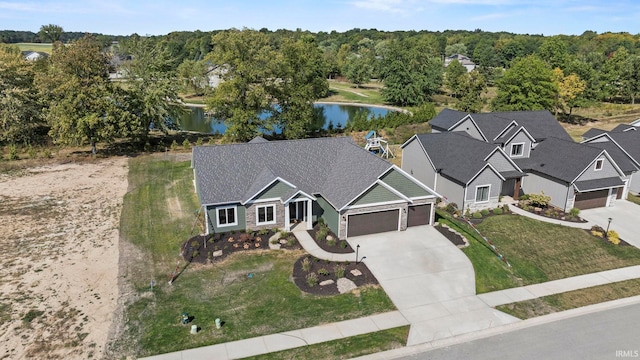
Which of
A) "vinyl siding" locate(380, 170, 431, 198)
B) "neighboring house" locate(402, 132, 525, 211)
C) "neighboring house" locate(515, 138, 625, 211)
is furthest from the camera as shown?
"neighboring house" locate(515, 138, 625, 211)

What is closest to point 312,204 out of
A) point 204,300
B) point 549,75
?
point 204,300

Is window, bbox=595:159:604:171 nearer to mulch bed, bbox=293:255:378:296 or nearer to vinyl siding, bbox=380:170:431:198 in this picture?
vinyl siding, bbox=380:170:431:198

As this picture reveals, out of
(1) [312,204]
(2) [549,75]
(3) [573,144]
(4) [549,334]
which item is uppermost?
(2) [549,75]

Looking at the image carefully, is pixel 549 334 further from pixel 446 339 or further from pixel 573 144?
pixel 573 144

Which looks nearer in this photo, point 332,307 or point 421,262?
point 332,307

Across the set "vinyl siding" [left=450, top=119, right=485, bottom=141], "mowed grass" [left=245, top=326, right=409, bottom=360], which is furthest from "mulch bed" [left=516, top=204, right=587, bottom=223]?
"mowed grass" [left=245, top=326, right=409, bottom=360]

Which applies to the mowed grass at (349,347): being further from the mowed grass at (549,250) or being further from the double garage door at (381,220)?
the double garage door at (381,220)

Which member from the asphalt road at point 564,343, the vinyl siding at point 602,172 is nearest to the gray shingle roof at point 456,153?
the vinyl siding at point 602,172
